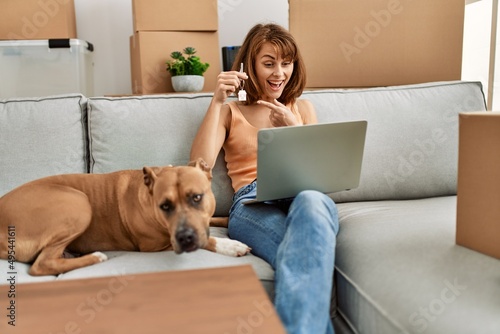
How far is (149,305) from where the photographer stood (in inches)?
32.6

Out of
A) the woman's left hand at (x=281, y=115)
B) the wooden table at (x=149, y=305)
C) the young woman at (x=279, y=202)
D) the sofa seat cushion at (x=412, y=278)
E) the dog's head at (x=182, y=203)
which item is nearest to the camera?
the wooden table at (x=149, y=305)

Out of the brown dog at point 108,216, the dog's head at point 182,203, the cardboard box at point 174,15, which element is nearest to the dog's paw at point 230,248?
the brown dog at point 108,216

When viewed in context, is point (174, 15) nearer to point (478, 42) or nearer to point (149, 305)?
point (478, 42)

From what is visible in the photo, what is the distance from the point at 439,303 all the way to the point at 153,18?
1806 mm

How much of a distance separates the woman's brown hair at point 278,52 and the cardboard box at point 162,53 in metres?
0.52

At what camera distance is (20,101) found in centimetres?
183

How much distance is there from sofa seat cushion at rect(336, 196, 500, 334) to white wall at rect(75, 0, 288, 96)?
1634 mm

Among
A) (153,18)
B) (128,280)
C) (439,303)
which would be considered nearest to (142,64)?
(153,18)

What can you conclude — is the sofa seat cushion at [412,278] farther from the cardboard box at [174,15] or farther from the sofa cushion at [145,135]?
the cardboard box at [174,15]

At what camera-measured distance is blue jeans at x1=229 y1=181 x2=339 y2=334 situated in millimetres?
1063

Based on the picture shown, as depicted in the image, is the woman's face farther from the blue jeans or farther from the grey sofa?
the blue jeans

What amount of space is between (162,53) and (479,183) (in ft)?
5.27

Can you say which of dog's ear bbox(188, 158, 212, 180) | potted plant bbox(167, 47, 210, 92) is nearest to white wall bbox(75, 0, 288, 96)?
potted plant bbox(167, 47, 210, 92)

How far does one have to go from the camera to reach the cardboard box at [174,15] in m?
2.26
